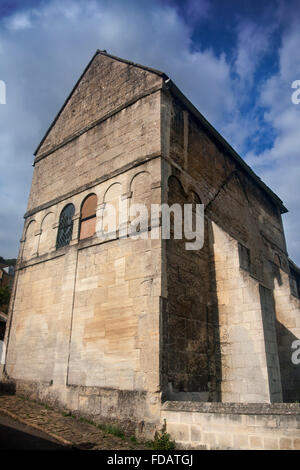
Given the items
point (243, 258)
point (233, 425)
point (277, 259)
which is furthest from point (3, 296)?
point (233, 425)

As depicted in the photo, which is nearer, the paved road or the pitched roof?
A: the paved road

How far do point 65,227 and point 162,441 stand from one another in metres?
7.42

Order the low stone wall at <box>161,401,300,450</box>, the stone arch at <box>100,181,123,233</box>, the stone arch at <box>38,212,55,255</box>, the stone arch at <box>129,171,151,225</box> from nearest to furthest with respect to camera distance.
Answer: the low stone wall at <box>161,401,300,450</box>, the stone arch at <box>129,171,151,225</box>, the stone arch at <box>100,181,123,233</box>, the stone arch at <box>38,212,55,255</box>

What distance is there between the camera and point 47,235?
12305 millimetres

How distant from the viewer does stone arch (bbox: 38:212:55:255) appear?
1198cm

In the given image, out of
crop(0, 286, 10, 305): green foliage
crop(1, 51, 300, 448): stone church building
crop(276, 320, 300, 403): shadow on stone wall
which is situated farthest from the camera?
crop(0, 286, 10, 305): green foliage

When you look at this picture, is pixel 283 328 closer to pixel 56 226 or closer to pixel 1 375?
pixel 56 226

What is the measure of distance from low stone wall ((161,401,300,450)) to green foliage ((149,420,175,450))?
93 mm

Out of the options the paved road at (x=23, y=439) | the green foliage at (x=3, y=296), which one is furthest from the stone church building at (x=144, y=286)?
the green foliage at (x=3, y=296)

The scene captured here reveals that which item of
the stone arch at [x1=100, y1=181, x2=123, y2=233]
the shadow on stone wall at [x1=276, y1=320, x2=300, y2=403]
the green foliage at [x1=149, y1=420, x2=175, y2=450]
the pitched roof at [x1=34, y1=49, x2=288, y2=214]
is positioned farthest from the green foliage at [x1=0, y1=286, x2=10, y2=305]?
the green foliage at [x1=149, y1=420, x2=175, y2=450]

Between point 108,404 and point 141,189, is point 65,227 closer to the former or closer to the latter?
point 141,189

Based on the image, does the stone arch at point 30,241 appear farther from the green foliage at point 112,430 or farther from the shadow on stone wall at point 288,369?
the shadow on stone wall at point 288,369

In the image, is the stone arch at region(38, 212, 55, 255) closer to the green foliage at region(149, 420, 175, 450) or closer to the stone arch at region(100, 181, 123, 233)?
the stone arch at region(100, 181, 123, 233)

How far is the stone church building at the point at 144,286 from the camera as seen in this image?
7.70 meters
